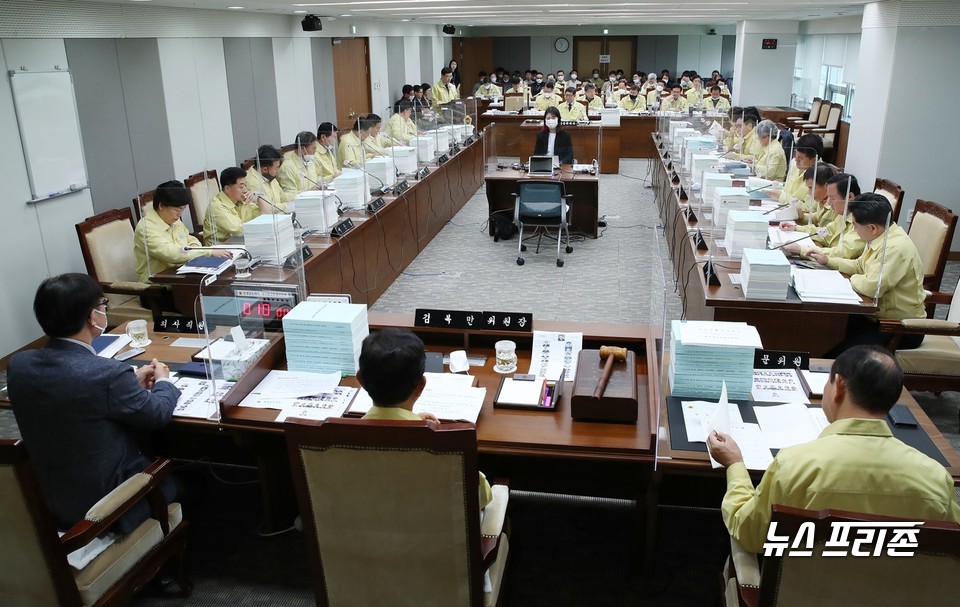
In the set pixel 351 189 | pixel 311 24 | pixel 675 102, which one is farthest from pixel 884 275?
pixel 675 102

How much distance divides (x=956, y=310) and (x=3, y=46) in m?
5.74

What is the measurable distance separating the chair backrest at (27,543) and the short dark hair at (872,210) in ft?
11.7

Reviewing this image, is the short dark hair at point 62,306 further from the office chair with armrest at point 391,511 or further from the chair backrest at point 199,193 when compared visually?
the chair backrest at point 199,193

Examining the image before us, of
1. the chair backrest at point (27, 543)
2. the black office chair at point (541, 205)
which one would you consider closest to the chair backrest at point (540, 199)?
the black office chair at point (541, 205)

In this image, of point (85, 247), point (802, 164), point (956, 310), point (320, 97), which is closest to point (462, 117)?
point (320, 97)

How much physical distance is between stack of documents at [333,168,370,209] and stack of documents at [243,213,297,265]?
1.24 m

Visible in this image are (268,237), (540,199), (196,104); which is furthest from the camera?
(196,104)

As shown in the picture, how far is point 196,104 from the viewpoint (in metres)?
6.92

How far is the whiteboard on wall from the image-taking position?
475 cm

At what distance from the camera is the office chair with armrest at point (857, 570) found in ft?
4.88

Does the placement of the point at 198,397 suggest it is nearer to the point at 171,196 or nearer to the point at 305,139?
the point at 171,196

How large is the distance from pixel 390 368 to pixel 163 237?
2.91 m

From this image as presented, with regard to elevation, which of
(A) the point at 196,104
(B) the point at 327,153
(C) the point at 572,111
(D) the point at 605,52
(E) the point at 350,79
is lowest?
(B) the point at 327,153

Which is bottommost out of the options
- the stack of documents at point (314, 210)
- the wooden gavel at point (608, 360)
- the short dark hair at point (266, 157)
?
the wooden gavel at point (608, 360)
